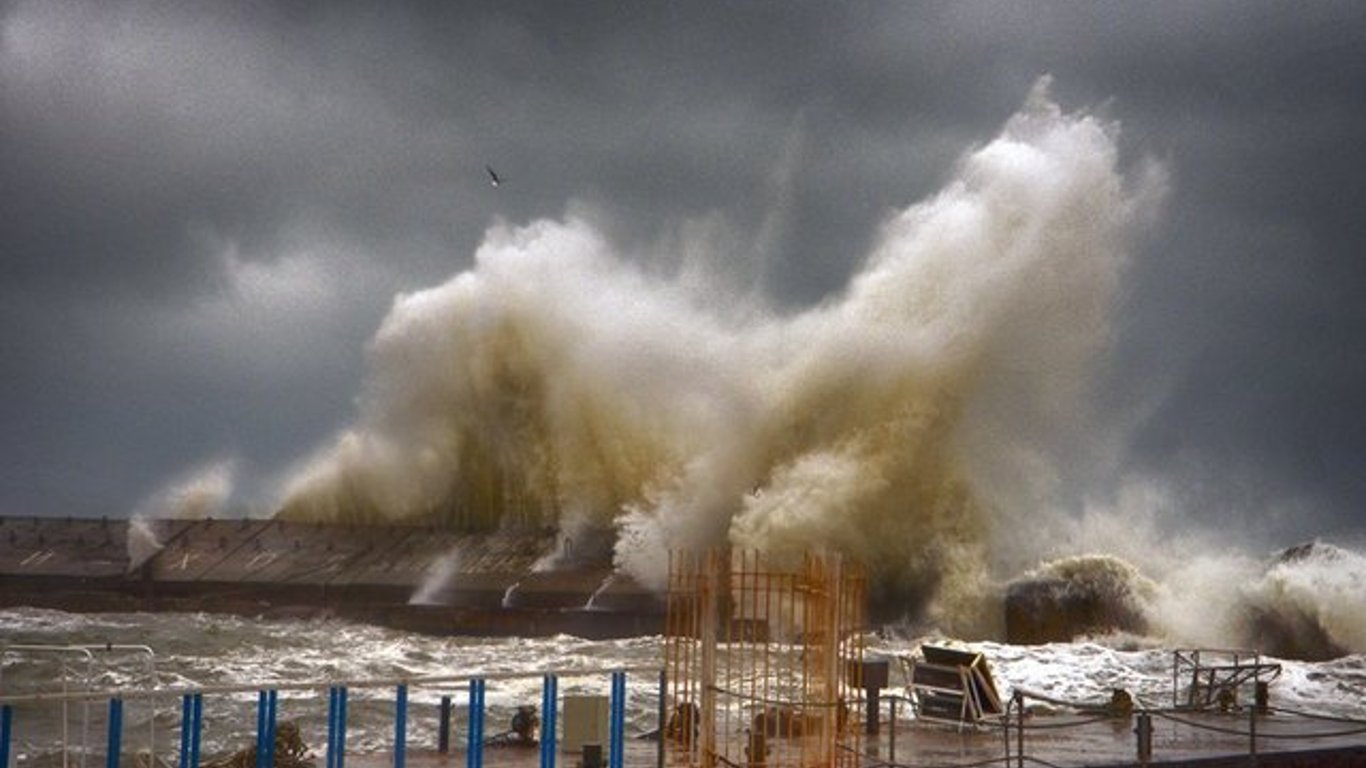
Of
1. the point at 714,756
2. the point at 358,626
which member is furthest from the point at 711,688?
the point at 358,626

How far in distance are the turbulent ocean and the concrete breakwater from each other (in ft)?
3.77

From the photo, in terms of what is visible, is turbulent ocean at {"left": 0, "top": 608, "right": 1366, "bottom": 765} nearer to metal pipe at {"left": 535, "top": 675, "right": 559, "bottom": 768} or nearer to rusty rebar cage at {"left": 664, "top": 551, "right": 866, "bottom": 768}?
metal pipe at {"left": 535, "top": 675, "right": 559, "bottom": 768}

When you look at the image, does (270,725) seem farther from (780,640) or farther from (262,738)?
(780,640)

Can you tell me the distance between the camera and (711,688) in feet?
33.0

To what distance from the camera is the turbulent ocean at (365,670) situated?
59.7 ft

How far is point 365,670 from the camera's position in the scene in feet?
97.1

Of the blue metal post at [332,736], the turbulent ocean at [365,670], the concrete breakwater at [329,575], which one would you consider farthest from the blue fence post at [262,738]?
the concrete breakwater at [329,575]

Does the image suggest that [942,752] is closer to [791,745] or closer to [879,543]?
[791,745]

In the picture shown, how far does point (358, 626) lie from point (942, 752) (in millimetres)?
30249

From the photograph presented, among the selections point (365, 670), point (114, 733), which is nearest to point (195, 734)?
point (114, 733)

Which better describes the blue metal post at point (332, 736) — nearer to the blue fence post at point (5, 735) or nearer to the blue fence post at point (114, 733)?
the blue fence post at point (114, 733)

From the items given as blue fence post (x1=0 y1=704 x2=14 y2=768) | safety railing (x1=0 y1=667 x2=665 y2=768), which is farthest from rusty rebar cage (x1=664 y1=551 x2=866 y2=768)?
blue fence post (x1=0 y1=704 x2=14 y2=768)

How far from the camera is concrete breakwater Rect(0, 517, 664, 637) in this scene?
40.5 metres

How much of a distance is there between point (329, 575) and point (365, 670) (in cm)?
1651
